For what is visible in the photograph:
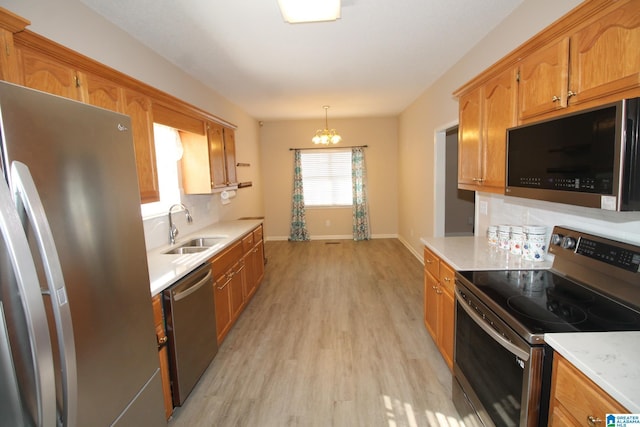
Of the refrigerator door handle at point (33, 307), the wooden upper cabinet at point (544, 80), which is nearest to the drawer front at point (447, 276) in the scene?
the wooden upper cabinet at point (544, 80)

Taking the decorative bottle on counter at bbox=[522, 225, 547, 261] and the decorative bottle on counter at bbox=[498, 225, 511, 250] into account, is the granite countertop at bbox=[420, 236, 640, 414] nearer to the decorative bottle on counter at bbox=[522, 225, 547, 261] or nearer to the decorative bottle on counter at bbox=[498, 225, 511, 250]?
the decorative bottle on counter at bbox=[522, 225, 547, 261]

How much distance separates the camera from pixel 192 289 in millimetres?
2062

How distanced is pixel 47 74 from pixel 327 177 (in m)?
5.68

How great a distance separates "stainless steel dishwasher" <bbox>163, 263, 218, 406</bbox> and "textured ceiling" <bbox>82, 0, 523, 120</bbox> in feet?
6.21

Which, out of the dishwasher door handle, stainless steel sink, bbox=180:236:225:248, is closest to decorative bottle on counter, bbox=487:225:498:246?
the dishwasher door handle

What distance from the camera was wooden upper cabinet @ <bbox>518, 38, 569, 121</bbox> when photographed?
1.42 m

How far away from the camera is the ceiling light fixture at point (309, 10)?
1902 millimetres

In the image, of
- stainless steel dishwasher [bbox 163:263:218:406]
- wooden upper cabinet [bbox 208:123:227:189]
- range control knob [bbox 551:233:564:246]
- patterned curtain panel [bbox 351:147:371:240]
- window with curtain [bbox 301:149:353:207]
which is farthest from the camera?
window with curtain [bbox 301:149:353:207]

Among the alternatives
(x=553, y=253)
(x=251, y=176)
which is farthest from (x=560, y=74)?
(x=251, y=176)

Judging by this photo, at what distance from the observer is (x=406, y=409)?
1976mm

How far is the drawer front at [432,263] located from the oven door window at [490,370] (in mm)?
478

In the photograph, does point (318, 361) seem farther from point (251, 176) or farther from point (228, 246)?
point (251, 176)

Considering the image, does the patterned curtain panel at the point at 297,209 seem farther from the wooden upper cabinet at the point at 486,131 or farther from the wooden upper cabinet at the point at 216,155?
the wooden upper cabinet at the point at 486,131

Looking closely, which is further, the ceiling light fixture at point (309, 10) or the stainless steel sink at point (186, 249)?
the stainless steel sink at point (186, 249)
